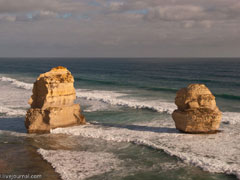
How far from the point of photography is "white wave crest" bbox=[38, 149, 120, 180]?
10398 millimetres

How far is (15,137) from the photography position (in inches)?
593

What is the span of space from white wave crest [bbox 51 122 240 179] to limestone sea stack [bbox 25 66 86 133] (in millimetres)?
684

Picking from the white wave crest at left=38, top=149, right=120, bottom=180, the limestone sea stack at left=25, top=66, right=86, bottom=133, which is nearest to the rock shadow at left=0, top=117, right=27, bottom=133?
the limestone sea stack at left=25, top=66, right=86, bottom=133

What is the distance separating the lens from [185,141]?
45.8 ft

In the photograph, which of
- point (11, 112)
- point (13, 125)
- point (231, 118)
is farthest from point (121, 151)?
point (11, 112)

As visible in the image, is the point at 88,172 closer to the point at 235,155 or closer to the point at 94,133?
Result: the point at 94,133

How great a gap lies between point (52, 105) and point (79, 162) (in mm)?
5723

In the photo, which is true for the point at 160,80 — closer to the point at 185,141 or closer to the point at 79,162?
the point at 185,141

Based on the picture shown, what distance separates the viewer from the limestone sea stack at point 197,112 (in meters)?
14.6

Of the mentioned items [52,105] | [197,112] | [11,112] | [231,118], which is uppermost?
[197,112]

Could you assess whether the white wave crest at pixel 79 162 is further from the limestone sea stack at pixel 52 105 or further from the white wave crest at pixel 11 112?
the white wave crest at pixel 11 112

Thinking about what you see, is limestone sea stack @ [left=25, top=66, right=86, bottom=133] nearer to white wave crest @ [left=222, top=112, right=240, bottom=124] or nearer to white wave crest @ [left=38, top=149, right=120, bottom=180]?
white wave crest @ [left=38, top=149, right=120, bottom=180]

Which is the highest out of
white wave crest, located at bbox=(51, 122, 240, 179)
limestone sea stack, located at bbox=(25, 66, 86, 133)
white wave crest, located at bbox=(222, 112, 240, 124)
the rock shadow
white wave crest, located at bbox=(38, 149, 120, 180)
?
limestone sea stack, located at bbox=(25, 66, 86, 133)

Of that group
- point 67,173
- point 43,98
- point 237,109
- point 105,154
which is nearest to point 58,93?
point 43,98
